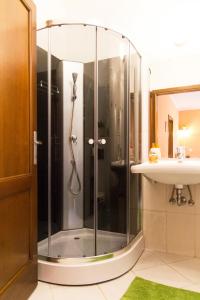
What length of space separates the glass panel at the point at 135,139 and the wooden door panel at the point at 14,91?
961mm

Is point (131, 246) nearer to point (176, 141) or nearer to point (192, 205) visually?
point (192, 205)

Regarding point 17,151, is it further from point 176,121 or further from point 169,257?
point 169,257

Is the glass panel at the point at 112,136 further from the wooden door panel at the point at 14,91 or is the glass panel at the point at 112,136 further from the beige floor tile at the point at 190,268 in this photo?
the wooden door panel at the point at 14,91

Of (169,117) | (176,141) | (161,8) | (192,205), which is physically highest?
(161,8)

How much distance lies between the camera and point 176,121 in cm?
220

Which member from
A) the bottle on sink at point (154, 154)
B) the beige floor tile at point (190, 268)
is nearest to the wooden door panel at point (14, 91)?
the bottle on sink at point (154, 154)

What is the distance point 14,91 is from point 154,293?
5.00ft

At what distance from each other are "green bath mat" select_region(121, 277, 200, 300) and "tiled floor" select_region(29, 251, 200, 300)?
5cm

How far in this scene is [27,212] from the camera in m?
1.56

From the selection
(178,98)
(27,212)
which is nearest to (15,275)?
(27,212)

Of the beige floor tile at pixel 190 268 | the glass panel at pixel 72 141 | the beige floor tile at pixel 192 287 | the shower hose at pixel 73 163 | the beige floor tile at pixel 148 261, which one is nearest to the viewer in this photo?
the beige floor tile at pixel 192 287

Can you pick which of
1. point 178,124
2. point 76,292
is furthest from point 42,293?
point 178,124

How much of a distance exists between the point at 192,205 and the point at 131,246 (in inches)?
25.4

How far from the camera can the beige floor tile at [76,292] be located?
1551mm
